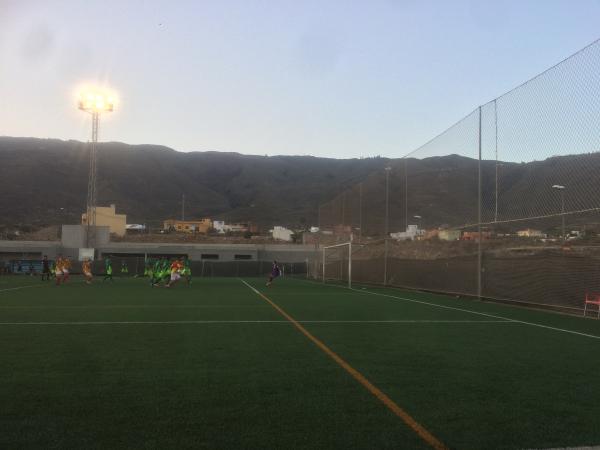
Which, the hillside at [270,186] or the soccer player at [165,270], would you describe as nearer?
the hillside at [270,186]

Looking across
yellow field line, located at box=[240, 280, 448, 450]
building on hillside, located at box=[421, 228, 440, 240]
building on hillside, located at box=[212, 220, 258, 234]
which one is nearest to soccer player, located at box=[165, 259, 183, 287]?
building on hillside, located at box=[421, 228, 440, 240]

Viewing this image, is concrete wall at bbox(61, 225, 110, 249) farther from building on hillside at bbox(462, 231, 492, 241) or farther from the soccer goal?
building on hillside at bbox(462, 231, 492, 241)

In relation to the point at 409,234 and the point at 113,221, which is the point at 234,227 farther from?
the point at 409,234

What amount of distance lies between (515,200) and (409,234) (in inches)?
357

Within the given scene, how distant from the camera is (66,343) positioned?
27.6 ft

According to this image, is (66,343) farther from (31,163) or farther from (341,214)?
(31,163)

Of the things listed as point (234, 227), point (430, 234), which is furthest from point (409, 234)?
point (234, 227)

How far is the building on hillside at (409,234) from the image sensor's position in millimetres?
24844

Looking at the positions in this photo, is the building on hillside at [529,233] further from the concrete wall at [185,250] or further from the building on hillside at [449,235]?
the concrete wall at [185,250]

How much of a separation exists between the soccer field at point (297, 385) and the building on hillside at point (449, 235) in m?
9.95

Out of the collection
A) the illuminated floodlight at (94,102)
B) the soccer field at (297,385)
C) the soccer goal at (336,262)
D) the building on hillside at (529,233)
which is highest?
the illuminated floodlight at (94,102)

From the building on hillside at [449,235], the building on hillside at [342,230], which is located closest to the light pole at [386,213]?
the building on hillside at [449,235]

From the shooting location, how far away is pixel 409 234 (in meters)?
25.8

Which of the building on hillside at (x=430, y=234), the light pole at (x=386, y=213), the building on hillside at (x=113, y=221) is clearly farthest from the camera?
the building on hillside at (x=113, y=221)
